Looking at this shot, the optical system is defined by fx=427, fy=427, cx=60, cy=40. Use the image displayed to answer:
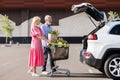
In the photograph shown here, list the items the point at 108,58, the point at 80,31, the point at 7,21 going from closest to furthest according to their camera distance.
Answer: the point at 108,58 → the point at 7,21 → the point at 80,31

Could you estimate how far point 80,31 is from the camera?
54.4 meters

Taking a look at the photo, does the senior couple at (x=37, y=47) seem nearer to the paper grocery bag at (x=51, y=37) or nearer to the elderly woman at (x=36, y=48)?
the elderly woman at (x=36, y=48)

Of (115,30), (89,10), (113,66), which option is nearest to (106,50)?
(113,66)

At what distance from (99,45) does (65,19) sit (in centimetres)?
4294

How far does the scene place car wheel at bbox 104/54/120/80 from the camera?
11.9 m

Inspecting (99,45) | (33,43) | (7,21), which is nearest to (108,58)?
(99,45)

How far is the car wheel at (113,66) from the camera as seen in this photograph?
11.9 metres

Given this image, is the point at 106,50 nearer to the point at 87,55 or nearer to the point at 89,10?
the point at 87,55

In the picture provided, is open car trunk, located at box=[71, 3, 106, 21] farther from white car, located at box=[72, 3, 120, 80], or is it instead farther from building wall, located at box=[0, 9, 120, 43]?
building wall, located at box=[0, 9, 120, 43]

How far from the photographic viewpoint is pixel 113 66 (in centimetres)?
1195

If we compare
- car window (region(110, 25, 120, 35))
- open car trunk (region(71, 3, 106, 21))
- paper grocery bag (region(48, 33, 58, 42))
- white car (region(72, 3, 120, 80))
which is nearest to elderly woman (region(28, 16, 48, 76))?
paper grocery bag (region(48, 33, 58, 42))

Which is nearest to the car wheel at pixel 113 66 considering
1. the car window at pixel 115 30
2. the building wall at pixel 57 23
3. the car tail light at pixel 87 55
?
the car tail light at pixel 87 55

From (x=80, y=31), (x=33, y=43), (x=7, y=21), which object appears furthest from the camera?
(x=80, y=31)

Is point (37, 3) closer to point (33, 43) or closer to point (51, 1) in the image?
point (51, 1)
